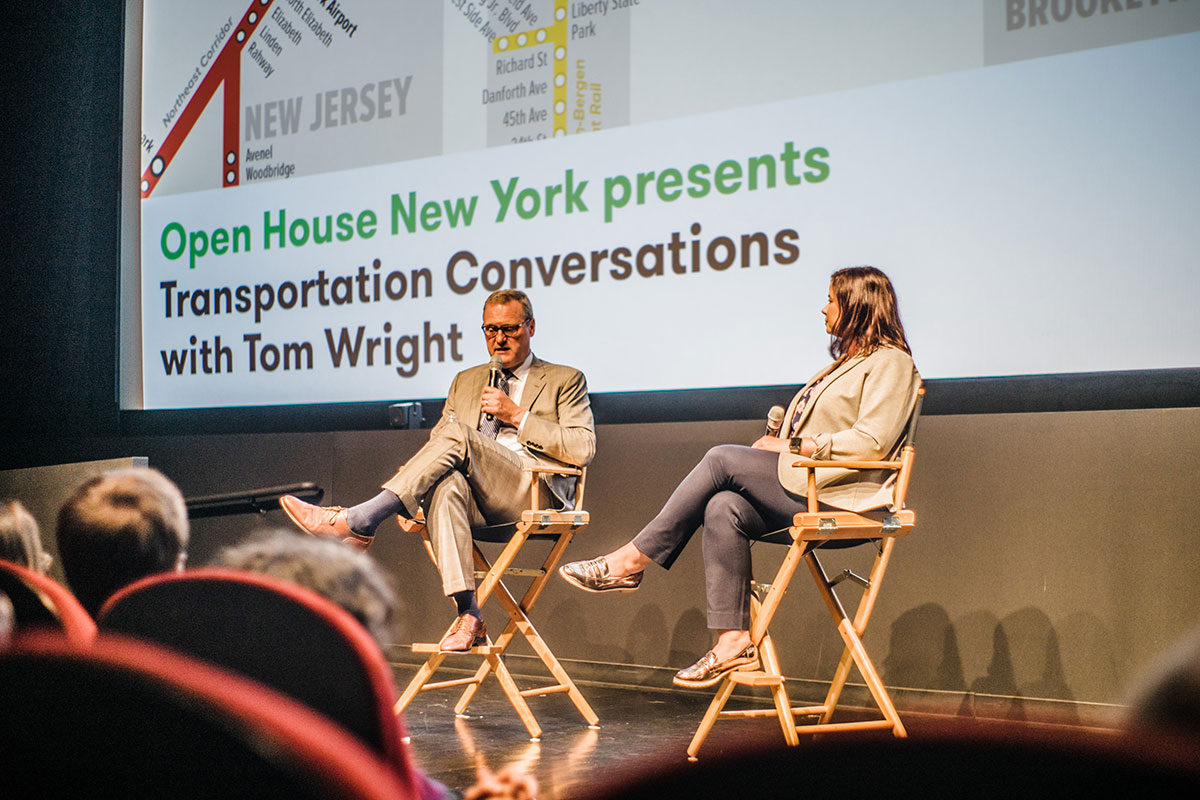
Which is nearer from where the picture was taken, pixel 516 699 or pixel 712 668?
pixel 712 668

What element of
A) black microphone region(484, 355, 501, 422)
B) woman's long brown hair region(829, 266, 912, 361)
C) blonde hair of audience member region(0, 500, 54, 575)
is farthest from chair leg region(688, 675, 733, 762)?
blonde hair of audience member region(0, 500, 54, 575)

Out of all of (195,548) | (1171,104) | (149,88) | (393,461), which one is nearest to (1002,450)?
(1171,104)

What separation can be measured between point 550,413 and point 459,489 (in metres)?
0.47

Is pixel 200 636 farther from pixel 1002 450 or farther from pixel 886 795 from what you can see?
pixel 1002 450

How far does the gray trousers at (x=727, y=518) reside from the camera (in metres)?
2.92

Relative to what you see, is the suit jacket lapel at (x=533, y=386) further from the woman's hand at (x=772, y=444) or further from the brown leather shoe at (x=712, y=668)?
the brown leather shoe at (x=712, y=668)

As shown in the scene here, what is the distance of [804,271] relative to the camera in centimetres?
378

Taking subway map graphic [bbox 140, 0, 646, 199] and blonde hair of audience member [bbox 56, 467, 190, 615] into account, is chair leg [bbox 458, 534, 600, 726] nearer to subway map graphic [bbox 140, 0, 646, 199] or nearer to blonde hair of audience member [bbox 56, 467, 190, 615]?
subway map graphic [bbox 140, 0, 646, 199]

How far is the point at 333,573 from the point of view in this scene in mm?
727

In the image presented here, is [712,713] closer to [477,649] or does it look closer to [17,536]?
[477,649]

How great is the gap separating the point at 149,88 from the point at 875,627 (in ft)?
13.6

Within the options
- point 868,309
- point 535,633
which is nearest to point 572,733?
point 535,633

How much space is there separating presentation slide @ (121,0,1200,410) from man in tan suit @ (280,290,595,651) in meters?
0.54

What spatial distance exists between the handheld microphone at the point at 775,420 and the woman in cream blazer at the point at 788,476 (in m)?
0.06
